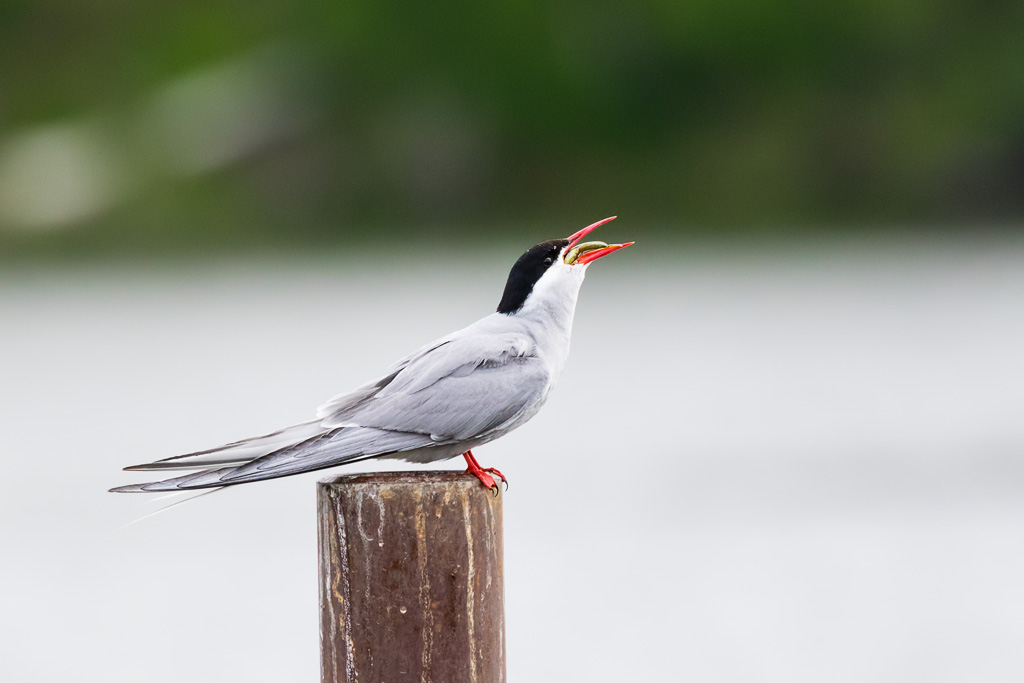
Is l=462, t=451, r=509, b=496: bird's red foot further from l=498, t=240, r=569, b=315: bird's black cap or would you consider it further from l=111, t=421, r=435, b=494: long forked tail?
l=498, t=240, r=569, b=315: bird's black cap

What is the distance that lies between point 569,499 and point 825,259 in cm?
1634

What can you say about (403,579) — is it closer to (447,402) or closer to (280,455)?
(280,455)

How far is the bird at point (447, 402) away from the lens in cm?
350

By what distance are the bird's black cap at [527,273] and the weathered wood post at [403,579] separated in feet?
3.29

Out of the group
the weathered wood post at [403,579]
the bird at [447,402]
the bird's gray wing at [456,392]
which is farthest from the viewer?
the bird's gray wing at [456,392]

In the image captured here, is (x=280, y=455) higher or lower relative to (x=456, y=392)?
lower

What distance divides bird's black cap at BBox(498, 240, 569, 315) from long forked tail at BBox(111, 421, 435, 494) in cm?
61

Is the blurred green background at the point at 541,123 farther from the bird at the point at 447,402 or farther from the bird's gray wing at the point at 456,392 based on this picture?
the bird's gray wing at the point at 456,392

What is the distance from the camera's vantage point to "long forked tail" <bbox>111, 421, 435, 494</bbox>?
3.38m

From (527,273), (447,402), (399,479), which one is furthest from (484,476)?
(527,273)

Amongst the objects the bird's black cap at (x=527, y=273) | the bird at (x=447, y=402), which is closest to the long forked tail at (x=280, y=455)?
the bird at (x=447, y=402)

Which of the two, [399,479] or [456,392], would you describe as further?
[456,392]

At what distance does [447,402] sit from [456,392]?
0.04 metres

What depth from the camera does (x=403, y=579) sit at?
10.7ft
